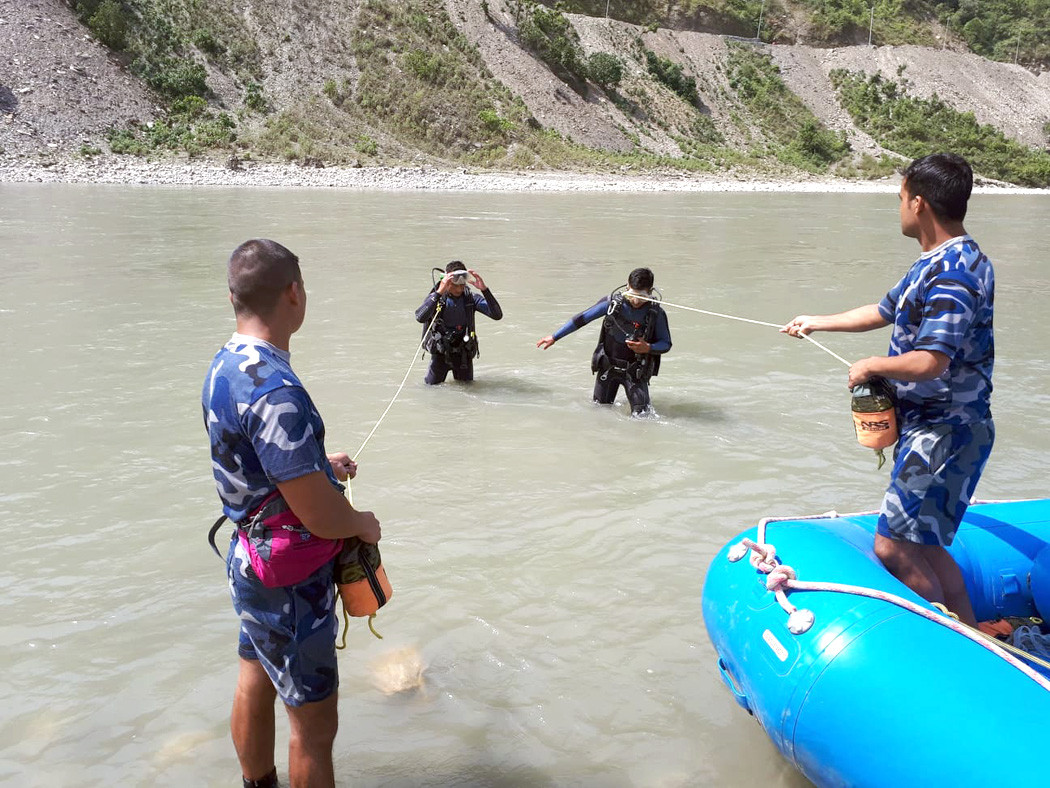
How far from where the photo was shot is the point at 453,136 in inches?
1827

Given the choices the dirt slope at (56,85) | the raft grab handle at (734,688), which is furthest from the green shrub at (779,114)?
the raft grab handle at (734,688)

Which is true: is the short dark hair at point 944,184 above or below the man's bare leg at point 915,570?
above

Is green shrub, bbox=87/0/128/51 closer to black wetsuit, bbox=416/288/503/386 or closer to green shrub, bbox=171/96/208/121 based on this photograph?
green shrub, bbox=171/96/208/121

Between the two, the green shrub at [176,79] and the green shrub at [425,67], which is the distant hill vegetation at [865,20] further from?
the green shrub at [176,79]

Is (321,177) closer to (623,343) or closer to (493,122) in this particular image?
(493,122)

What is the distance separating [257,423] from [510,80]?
54117mm

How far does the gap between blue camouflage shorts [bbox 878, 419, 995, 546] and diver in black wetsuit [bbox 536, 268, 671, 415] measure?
377 cm

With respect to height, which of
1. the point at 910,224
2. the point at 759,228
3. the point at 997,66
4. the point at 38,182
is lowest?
the point at 38,182

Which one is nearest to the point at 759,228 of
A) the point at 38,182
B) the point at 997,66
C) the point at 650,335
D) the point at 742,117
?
the point at 650,335

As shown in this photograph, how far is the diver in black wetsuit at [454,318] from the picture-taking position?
24.6 ft

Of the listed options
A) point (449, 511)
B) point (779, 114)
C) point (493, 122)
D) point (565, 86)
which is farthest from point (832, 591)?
point (779, 114)

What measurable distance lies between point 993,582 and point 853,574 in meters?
1.00

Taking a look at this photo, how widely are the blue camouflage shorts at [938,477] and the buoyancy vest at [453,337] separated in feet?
16.7

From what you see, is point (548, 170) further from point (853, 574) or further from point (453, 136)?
point (853, 574)
